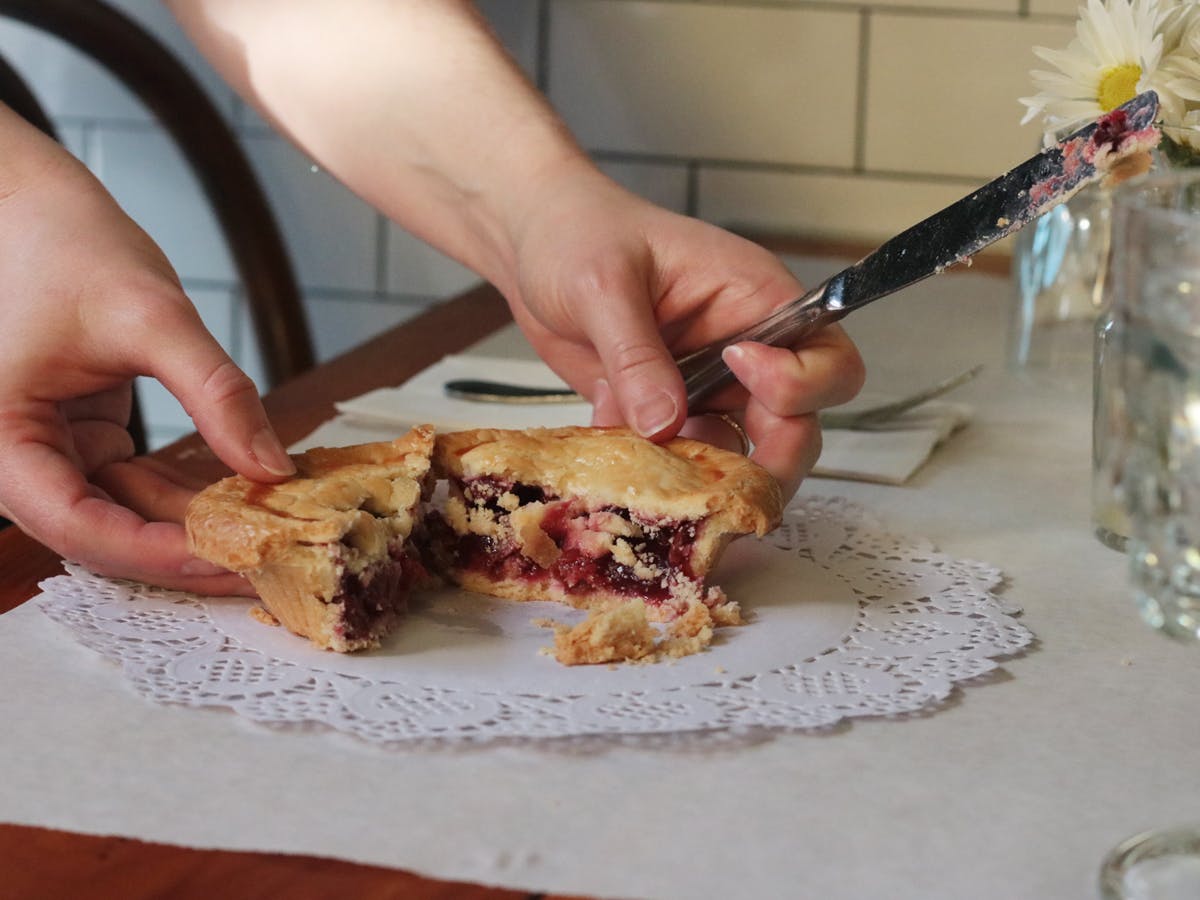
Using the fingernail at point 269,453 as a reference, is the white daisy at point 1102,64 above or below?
above

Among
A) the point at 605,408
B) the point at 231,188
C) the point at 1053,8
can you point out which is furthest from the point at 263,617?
the point at 1053,8

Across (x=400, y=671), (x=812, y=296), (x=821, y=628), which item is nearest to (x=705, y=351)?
(x=812, y=296)

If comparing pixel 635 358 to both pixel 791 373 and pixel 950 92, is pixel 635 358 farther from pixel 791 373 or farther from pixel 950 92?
pixel 950 92

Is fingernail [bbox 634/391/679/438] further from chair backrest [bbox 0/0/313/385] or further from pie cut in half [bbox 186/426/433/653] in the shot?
chair backrest [bbox 0/0/313/385]

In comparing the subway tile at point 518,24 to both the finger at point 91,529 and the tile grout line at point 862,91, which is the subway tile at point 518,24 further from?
the finger at point 91,529

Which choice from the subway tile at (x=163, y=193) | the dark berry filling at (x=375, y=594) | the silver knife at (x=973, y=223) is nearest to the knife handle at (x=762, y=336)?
the silver knife at (x=973, y=223)

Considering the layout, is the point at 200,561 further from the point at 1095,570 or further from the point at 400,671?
the point at 1095,570

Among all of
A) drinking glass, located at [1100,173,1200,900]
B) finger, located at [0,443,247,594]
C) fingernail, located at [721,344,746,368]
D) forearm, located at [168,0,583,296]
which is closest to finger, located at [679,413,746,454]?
fingernail, located at [721,344,746,368]
